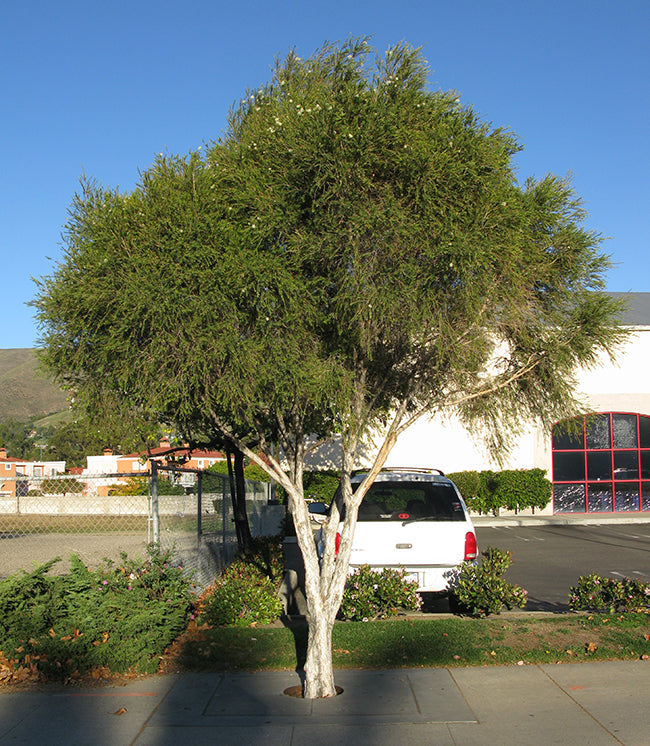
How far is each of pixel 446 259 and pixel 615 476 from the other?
22.5 meters

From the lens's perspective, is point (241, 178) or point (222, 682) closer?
point (241, 178)

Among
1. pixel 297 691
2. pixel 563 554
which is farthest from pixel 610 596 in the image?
pixel 563 554

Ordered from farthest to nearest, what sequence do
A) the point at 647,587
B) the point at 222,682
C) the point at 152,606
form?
the point at 647,587 → the point at 152,606 → the point at 222,682

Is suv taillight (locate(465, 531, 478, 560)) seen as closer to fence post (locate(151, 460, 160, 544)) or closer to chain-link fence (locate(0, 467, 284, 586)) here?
chain-link fence (locate(0, 467, 284, 586))

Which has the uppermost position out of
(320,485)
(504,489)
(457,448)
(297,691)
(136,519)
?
(457,448)

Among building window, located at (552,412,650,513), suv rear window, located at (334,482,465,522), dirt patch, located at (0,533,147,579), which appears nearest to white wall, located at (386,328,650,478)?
building window, located at (552,412,650,513)

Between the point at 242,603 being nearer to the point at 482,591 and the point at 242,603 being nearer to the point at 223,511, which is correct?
the point at 482,591

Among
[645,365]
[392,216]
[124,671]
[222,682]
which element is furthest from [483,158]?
[645,365]

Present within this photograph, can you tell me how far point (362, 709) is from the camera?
17.4 ft

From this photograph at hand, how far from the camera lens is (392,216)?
532 cm

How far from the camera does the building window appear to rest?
980 inches

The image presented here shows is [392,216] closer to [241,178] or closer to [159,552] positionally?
[241,178]

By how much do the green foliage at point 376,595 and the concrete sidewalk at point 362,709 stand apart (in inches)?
51.0

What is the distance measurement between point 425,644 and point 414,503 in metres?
2.20
